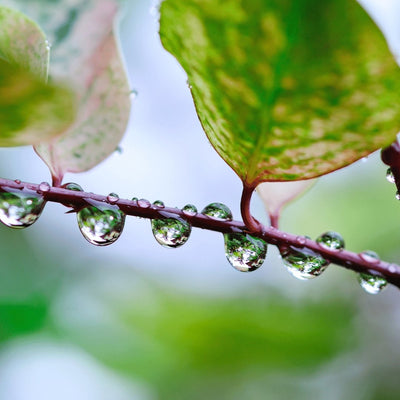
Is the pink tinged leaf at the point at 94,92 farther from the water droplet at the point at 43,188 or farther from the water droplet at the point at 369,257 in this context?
the water droplet at the point at 369,257

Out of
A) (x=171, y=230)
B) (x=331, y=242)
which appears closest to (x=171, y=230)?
(x=171, y=230)

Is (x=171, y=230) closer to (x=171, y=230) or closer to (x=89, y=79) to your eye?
(x=171, y=230)

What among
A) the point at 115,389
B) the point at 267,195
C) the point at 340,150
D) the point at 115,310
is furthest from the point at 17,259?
the point at 340,150

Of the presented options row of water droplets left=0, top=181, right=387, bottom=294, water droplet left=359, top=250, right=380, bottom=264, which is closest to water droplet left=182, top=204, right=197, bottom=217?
row of water droplets left=0, top=181, right=387, bottom=294

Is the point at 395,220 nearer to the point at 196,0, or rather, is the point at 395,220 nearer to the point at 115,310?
the point at 115,310

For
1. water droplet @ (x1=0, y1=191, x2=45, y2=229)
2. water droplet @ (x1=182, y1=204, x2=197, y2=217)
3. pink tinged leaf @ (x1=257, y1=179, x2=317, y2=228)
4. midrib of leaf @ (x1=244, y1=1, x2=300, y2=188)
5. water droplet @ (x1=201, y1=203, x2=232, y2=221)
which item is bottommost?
water droplet @ (x1=0, y1=191, x2=45, y2=229)

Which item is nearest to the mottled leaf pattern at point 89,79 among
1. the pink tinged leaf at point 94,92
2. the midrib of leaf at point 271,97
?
the pink tinged leaf at point 94,92

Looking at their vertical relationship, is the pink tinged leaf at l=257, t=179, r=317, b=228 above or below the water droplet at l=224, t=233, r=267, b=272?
above

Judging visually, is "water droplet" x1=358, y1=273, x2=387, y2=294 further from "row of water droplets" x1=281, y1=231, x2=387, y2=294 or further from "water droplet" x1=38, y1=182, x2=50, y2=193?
"water droplet" x1=38, y1=182, x2=50, y2=193
